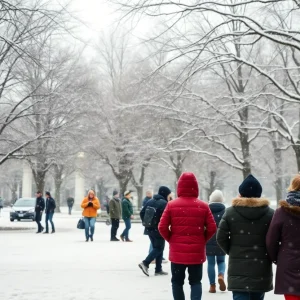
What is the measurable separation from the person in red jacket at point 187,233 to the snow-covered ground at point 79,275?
4.97 feet

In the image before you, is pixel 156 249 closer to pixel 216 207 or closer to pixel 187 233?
pixel 216 207

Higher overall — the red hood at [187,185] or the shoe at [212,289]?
the red hood at [187,185]

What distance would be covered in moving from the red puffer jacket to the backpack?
3.74m

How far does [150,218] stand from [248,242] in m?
5.00

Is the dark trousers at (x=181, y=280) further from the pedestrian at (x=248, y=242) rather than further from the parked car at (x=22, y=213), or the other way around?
the parked car at (x=22, y=213)

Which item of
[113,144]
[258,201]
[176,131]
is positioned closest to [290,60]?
[176,131]

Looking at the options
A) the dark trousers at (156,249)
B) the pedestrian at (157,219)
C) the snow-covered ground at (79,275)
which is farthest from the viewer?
the pedestrian at (157,219)

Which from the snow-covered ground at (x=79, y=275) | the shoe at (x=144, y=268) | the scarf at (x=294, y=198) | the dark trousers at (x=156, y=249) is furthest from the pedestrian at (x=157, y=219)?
the scarf at (x=294, y=198)

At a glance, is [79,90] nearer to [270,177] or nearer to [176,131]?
[176,131]

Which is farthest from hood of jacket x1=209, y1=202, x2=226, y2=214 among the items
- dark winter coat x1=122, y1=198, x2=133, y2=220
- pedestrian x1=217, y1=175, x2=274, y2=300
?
dark winter coat x1=122, y1=198, x2=133, y2=220

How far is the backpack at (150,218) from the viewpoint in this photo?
34.6ft

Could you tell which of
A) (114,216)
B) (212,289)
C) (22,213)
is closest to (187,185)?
(212,289)

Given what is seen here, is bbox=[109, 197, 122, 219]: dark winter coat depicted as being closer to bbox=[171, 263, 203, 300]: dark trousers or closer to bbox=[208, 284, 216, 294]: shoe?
bbox=[208, 284, 216, 294]: shoe

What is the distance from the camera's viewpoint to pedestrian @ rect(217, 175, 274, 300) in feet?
18.3
